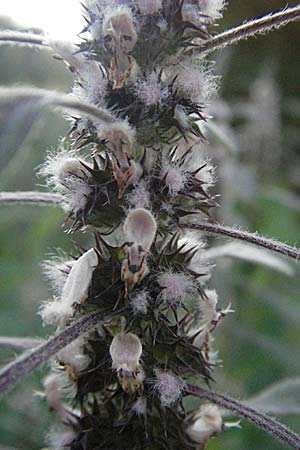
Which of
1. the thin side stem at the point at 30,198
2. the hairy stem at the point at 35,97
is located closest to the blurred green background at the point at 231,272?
the thin side stem at the point at 30,198

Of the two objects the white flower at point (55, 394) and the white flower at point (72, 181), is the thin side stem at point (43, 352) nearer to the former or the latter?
the white flower at point (72, 181)

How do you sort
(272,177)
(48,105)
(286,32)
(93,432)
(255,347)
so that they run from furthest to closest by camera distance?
(286,32), (272,177), (255,347), (93,432), (48,105)

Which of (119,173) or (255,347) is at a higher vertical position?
(119,173)

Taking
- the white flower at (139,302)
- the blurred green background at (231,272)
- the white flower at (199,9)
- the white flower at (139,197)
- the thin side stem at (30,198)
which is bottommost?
the blurred green background at (231,272)

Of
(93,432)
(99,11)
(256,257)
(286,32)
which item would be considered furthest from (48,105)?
(286,32)

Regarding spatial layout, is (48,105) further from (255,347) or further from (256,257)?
(255,347)

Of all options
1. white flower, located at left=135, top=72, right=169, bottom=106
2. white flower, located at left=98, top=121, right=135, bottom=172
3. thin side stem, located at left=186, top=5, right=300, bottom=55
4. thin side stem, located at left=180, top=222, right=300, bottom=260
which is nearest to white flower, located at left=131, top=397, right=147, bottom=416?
thin side stem, located at left=180, top=222, right=300, bottom=260
